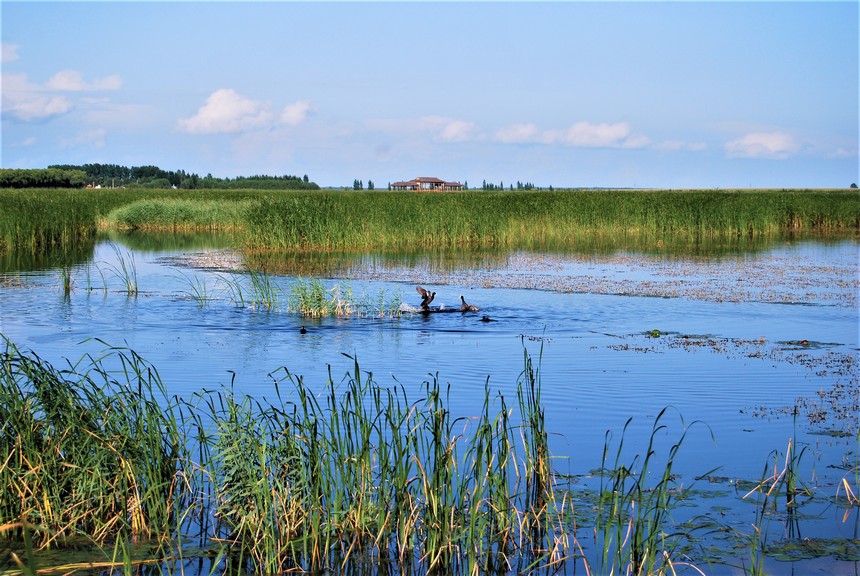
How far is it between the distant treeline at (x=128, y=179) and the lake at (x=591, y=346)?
245 feet

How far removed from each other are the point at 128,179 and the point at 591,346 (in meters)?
116

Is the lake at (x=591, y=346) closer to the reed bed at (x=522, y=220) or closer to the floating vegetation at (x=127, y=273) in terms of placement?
the floating vegetation at (x=127, y=273)

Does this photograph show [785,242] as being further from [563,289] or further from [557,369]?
[557,369]

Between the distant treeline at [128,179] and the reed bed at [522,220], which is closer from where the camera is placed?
the reed bed at [522,220]

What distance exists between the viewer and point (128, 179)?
120688 millimetres

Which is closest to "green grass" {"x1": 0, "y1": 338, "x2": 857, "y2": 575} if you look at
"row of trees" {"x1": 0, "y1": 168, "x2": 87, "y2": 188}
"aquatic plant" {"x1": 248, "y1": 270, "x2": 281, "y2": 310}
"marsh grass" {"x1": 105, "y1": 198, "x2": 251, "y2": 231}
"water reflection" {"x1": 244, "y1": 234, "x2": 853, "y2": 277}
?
"aquatic plant" {"x1": 248, "y1": 270, "x2": 281, "y2": 310}

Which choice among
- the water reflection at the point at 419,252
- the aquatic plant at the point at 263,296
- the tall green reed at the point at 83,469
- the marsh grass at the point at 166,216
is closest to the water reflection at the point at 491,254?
the water reflection at the point at 419,252

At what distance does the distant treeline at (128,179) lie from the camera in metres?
92.7

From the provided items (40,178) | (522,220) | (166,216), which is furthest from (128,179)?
(522,220)

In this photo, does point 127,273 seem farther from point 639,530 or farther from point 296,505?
point 639,530

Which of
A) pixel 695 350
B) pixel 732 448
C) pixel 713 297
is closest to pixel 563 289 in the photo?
pixel 713 297

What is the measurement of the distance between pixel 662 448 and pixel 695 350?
4910 millimetres

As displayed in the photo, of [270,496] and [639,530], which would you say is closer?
[639,530]

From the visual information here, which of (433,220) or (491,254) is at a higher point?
(433,220)
